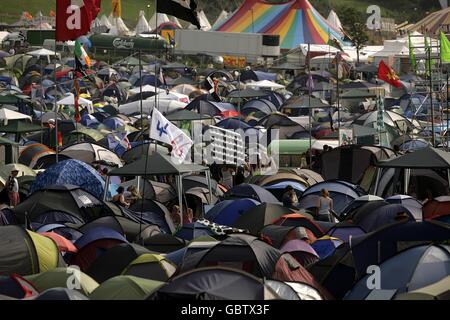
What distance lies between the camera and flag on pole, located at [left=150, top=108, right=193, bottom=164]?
19109mm

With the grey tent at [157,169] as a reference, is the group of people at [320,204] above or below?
below

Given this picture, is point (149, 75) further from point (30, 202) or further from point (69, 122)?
point (30, 202)

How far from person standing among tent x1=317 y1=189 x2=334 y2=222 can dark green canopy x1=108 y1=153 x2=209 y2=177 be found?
6.48ft

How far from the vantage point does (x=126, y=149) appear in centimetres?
2811

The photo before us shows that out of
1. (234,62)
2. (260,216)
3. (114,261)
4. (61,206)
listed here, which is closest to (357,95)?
(234,62)

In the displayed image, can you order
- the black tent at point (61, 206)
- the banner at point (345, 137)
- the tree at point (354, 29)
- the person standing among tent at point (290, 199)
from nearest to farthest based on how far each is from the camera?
1. the black tent at point (61, 206)
2. the person standing among tent at point (290, 199)
3. the banner at point (345, 137)
4. the tree at point (354, 29)

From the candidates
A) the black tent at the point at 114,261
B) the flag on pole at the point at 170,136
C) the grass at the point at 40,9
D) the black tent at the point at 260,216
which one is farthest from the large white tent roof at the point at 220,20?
the black tent at the point at 114,261

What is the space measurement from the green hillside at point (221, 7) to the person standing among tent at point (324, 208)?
2843 inches

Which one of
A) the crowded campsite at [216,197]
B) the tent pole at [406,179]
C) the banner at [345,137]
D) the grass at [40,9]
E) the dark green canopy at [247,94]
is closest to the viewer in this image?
the crowded campsite at [216,197]

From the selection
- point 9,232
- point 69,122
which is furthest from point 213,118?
point 9,232

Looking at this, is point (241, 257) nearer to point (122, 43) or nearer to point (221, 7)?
point (122, 43)

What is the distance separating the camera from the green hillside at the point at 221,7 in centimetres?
9350

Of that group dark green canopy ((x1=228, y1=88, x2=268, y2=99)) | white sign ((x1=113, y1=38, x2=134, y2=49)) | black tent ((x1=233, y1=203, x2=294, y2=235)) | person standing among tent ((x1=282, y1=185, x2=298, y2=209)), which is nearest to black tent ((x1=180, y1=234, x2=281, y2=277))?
black tent ((x1=233, y1=203, x2=294, y2=235))

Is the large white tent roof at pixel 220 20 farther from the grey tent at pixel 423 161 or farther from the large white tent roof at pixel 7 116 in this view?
the grey tent at pixel 423 161
